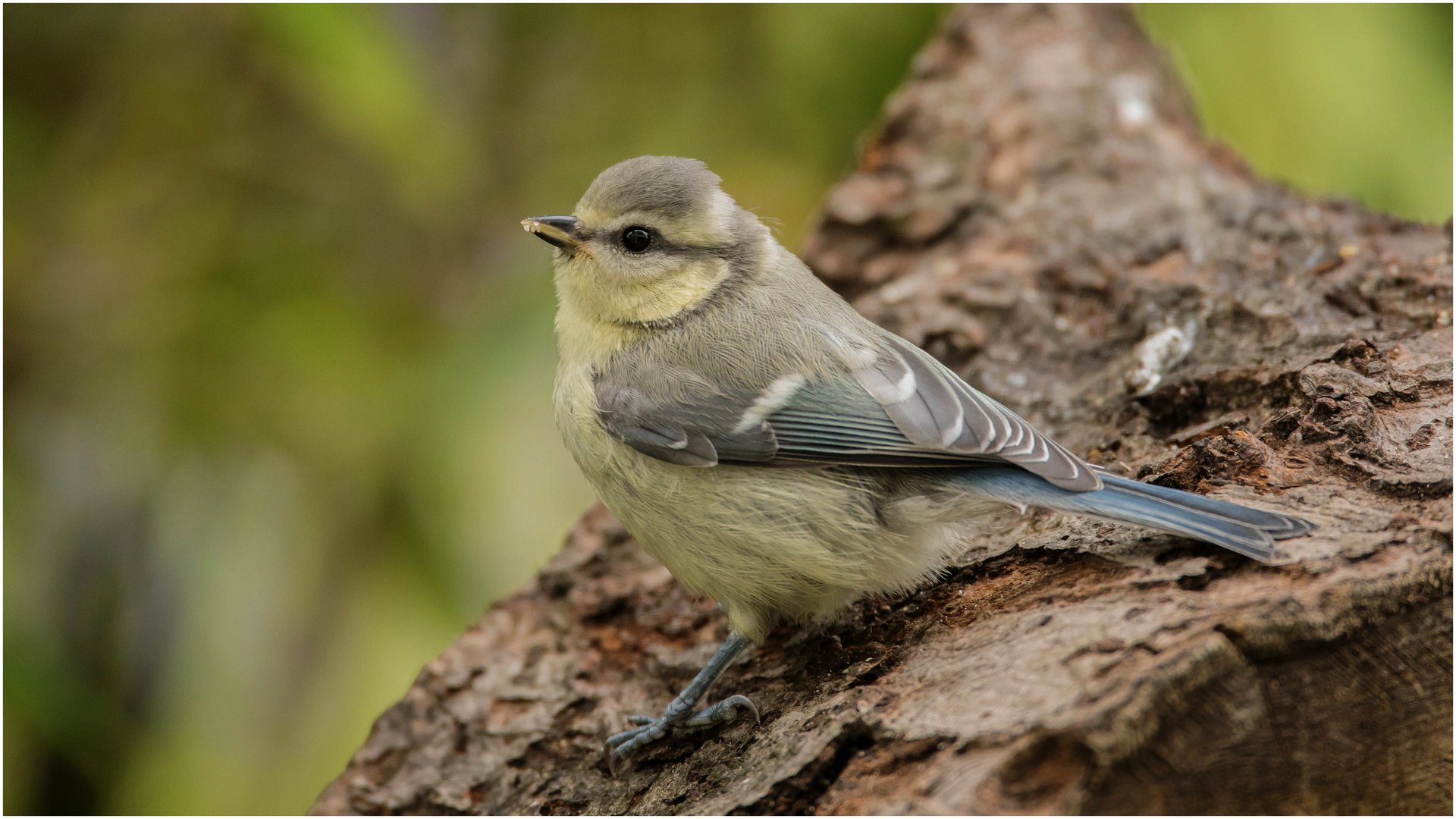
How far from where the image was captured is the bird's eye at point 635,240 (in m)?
2.52

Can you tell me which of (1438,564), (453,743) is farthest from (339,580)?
(1438,564)

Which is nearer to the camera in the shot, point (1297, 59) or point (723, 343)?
point (723, 343)

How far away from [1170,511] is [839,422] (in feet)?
2.10

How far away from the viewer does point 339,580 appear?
372cm

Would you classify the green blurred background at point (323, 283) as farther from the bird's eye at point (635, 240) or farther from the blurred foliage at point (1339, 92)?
the bird's eye at point (635, 240)

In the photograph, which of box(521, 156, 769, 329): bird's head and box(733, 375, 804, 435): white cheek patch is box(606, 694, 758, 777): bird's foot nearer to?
box(733, 375, 804, 435): white cheek patch

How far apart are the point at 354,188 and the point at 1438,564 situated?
3.88 metres

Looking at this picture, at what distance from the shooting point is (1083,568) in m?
1.99

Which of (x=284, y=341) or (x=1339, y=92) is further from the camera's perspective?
(x=1339, y=92)

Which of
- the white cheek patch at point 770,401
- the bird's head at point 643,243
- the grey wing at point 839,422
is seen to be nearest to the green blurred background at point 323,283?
the bird's head at point 643,243

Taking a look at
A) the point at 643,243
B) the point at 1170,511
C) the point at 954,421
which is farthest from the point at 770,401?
the point at 1170,511

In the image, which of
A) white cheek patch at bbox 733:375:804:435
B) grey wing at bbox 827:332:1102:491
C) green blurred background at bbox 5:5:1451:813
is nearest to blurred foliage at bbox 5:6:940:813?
green blurred background at bbox 5:5:1451:813

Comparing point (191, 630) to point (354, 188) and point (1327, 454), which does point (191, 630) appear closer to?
point (354, 188)

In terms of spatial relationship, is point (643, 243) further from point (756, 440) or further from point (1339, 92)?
point (1339, 92)
